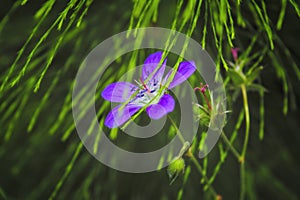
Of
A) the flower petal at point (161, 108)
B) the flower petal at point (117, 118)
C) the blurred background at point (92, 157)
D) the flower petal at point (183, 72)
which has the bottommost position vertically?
the blurred background at point (92, 157)

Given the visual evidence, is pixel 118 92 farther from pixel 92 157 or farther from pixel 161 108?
pixel 92 157

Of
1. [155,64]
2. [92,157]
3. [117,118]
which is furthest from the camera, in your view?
[92,157]

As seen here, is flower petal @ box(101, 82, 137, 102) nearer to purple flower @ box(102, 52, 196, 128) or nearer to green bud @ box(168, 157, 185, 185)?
purple flower @ box(102, 52, 196, 128)

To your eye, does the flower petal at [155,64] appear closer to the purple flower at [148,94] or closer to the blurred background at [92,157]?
the purple flower at [148,94]

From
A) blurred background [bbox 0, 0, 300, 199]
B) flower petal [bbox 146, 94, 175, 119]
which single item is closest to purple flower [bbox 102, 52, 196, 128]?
flower petal [bbox 146, 94, 175, 119]

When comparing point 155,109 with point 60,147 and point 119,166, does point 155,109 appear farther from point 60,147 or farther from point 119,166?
point 60,147

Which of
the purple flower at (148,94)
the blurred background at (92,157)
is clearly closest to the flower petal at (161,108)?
the purple flower at (148,94)

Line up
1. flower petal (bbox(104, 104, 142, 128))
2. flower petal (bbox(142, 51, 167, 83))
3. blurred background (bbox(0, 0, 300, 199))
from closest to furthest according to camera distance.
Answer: flower petal (bbox(104, 104, 142, 128)), flower petal (bbox(142, 51, 167, 83)), blurred background (bbox(0, 0, 300, 199))

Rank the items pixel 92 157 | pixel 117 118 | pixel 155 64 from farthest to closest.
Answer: pixel 92 157, pixel 155 64, pixel 117 118

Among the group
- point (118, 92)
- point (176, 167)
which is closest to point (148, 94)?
point (118, 92)
